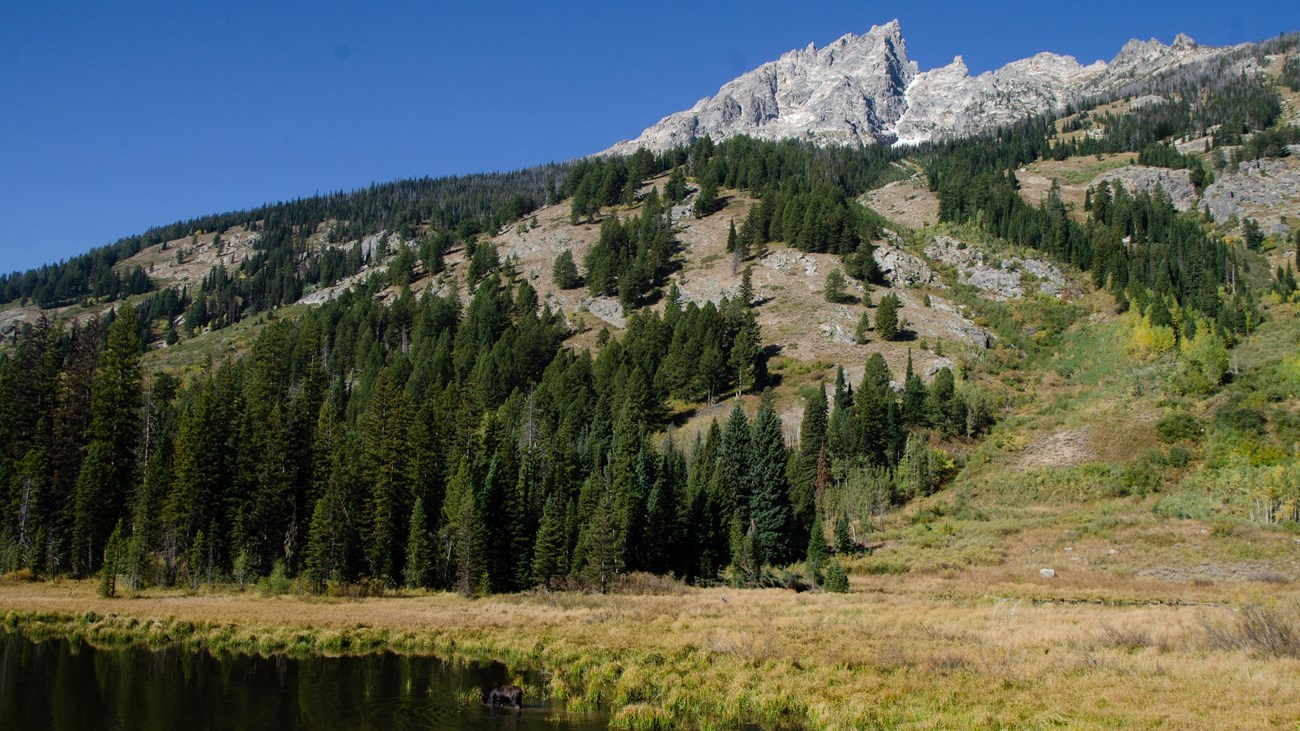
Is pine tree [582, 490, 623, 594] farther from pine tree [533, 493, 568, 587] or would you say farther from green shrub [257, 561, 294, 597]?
green shrub [257, 561, 294, 597]

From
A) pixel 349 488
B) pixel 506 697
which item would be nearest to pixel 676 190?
pixel 349 488

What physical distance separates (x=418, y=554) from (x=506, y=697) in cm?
3375

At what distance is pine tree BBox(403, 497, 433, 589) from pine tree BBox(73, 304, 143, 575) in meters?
24.5

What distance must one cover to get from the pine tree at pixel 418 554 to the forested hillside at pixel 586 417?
0.60 ft

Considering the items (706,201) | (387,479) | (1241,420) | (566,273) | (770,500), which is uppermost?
(706,201)

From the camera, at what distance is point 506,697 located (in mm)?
22234

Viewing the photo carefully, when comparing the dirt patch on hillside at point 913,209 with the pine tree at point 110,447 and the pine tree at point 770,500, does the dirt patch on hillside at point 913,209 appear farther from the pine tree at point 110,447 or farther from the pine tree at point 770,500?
the pine tree at point 110,447

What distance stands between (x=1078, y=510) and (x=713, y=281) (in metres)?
81.2

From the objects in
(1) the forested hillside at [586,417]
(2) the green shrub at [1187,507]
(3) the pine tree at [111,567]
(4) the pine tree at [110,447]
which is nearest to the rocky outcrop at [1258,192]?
(1) the forested hillside at [586,417]

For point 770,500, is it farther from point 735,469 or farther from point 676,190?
point 676,190

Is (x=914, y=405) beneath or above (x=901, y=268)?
beneath

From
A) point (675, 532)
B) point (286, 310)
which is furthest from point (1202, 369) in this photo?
point (286, 310)

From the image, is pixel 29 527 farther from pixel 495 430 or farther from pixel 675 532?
pixel 675 532

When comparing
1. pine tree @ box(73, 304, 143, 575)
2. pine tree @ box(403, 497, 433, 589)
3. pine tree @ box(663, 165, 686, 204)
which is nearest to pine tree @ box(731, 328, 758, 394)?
pine tree @ box(403, 497, 433, 589)
